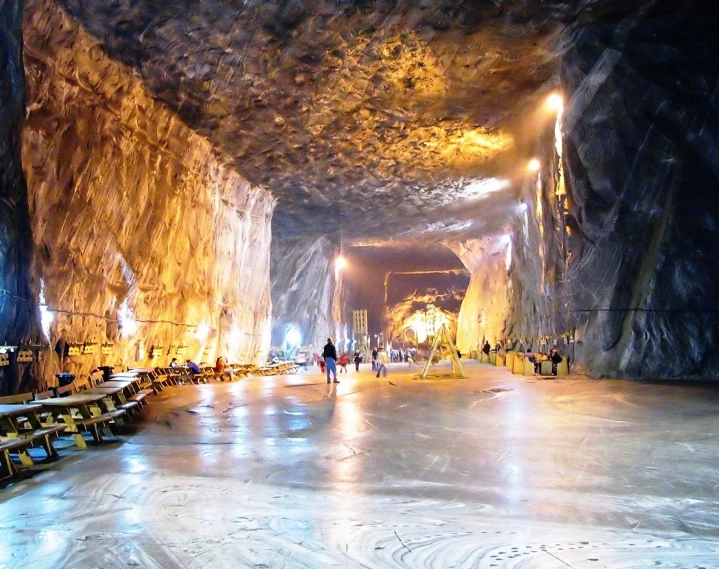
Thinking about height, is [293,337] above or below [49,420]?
above

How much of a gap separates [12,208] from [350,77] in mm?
8105

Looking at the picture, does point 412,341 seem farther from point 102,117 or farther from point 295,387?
point 102,117

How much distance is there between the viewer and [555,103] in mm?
15961

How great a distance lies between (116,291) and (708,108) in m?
14.0

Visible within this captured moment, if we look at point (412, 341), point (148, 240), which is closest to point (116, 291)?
point (148, 240)

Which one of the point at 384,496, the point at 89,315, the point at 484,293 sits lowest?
the point at 384,496

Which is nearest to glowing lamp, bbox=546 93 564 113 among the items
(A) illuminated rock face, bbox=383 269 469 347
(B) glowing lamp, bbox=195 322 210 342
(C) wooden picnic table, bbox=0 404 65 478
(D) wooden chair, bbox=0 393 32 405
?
(B) glowing lamp, bbox=195 322 210 342

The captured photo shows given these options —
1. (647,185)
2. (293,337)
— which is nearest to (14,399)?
(647,185)

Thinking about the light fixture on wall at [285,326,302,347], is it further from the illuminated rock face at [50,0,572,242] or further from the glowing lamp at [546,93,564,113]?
the glowing lamp at [546,93,564,113]

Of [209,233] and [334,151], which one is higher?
[334,151]

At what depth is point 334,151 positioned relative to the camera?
18750 millimetres

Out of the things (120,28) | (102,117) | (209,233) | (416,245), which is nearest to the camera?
(120,28)

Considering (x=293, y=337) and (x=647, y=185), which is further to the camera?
(x=293, y=337)

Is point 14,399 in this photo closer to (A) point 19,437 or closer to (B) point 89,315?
(A) point 19,437
